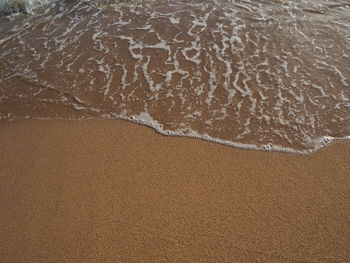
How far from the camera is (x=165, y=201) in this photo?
8.90 feet

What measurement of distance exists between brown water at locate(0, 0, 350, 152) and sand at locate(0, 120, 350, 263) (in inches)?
14.6

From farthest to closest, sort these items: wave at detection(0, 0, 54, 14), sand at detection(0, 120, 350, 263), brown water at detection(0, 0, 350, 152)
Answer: wave at detection(0, 0, 54, 14) → brown water at detection(0, 0, 350, 152) → sand at detection(0, 120, 350, 263)

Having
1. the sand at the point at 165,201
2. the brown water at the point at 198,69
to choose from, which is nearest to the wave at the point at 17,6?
the brown water at the point at 198,69

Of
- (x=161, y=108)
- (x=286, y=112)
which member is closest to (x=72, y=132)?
(x=161, y=108)

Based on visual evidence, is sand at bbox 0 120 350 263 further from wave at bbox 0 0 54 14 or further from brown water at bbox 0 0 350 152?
wave at bbox 0 0 54 14

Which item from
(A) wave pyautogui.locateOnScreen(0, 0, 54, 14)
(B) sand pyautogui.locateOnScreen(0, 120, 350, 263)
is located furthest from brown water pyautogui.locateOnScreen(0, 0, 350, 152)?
(A) wave pyautogui.locateOnScreen(0, 0, 54, 14)

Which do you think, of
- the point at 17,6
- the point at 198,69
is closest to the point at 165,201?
the point at 198,69

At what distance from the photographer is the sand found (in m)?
2.38

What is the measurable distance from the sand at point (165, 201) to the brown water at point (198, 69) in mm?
370

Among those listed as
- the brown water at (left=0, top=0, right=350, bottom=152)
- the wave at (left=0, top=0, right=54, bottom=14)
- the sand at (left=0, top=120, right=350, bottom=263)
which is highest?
the wave at (left=0, top=0, right=54, bottom=14)

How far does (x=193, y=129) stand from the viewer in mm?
3459

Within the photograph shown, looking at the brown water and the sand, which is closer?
the sand

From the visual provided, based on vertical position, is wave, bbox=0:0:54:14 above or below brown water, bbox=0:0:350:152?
above

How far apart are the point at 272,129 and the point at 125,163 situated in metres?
1.66
